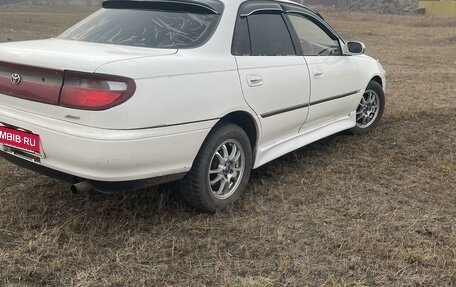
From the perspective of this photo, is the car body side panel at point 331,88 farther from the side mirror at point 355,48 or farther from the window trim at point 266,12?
the window trim at point 266,12

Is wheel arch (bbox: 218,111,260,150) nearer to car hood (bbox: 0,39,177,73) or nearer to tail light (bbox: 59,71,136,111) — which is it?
car hood (bbox: 0,39,177,73)

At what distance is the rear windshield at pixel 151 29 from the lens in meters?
3.37

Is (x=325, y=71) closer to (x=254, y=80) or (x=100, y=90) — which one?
(x=254, y=80)

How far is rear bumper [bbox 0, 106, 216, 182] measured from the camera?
2.76 metres

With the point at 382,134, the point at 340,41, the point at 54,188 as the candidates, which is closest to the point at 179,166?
the point at 54,188

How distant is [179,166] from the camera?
10.1ft

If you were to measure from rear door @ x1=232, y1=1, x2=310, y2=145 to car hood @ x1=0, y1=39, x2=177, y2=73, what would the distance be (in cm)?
67

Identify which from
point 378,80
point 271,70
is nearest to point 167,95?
point 271,70

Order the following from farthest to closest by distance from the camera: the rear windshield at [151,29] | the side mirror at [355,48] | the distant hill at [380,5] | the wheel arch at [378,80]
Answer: the distant hill at [380,5]
the wheel arch at [378,80]
the side mirror at [355,48]
the rear windshield at [151,29]

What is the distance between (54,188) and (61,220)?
0.63 m

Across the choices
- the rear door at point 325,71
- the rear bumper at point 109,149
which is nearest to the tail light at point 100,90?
the rear bumper at point 109,149

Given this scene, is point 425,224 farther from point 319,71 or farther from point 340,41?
point 340,41

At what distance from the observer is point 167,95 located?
9.48 feet

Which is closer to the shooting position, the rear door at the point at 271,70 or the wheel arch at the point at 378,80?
the rear door at the point at 271,70
